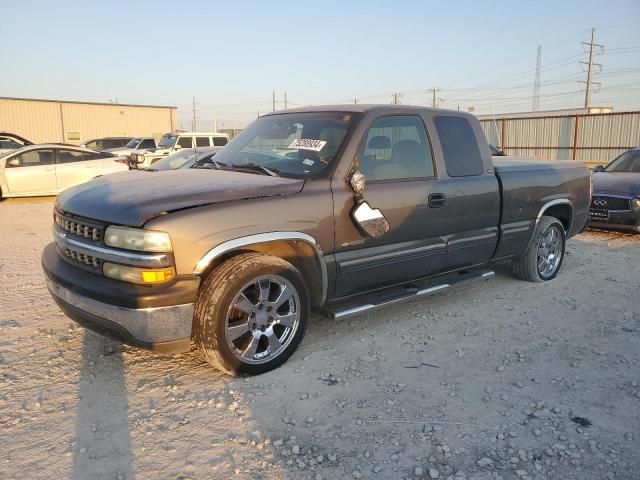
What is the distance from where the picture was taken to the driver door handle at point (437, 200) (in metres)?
4.39

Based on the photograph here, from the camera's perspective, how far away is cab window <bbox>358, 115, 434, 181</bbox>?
411 centimetres

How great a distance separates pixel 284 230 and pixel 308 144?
3.02 feet

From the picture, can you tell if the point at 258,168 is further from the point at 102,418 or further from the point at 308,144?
the point at 102,418

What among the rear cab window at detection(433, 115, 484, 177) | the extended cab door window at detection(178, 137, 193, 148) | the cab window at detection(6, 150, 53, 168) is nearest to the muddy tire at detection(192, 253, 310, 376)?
the rear cab window at detection(433, 115, 484, 177)

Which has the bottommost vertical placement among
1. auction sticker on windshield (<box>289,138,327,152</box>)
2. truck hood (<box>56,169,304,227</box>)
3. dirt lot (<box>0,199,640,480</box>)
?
dirt lot (<box>0,199,640,480</box>)

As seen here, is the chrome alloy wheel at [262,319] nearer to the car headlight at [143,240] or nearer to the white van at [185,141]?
the car headlight at [143,240]

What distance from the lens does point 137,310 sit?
307cm

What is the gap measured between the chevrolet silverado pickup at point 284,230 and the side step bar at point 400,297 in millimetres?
17

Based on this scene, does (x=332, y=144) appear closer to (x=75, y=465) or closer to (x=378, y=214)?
(x=378, y=214)

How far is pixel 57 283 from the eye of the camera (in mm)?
3514

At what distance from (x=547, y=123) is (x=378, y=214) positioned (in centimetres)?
2417

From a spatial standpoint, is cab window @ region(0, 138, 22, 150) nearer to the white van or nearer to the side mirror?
the white van

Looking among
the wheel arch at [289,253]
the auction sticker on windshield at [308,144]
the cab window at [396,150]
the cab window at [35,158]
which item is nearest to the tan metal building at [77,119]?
the cab window at [35,158]

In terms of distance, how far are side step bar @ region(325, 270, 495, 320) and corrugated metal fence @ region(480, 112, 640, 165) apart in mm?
19393
